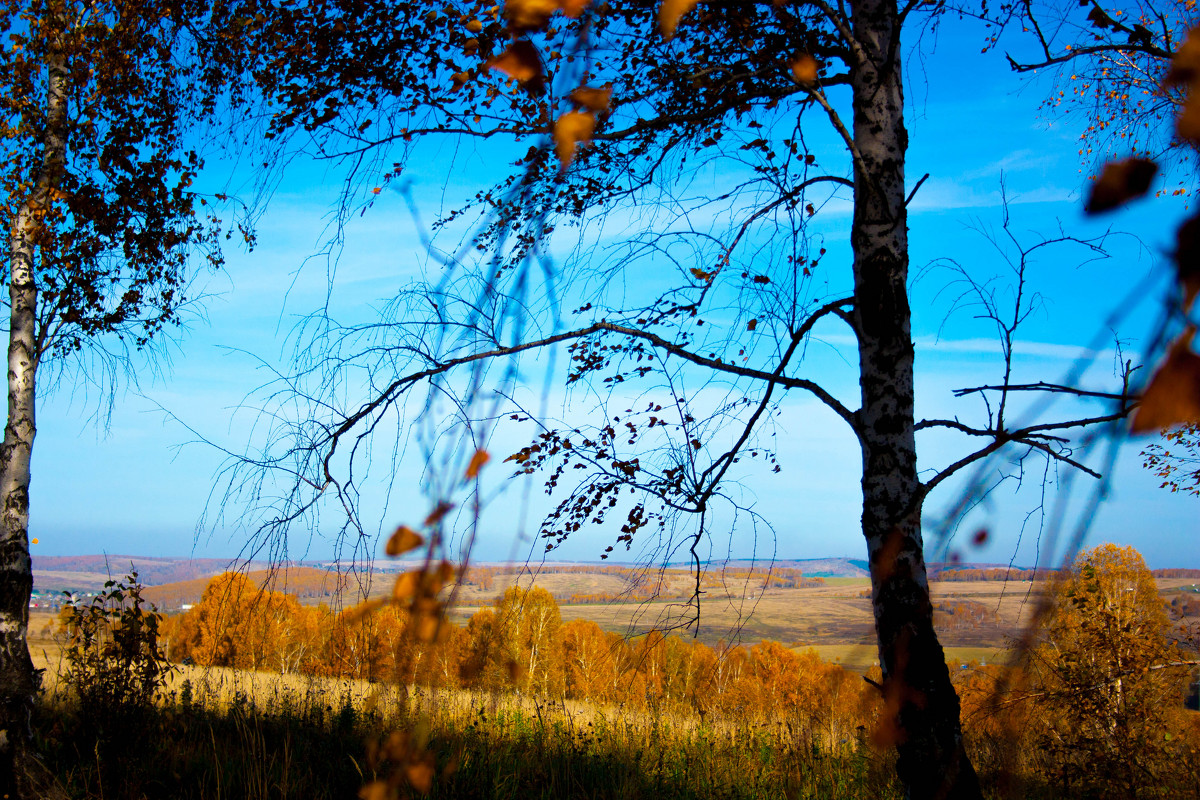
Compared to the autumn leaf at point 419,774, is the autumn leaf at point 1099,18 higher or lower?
higher

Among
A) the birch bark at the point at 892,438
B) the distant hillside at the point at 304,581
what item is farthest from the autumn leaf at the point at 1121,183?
the birch bark at the point at 892,438

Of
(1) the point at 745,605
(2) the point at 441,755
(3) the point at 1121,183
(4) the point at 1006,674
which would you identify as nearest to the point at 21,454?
(2) the point at 441,755

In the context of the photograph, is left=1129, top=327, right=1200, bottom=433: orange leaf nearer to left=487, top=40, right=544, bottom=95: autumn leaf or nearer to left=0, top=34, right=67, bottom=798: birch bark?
left=487, top=40, right=544, bottom=95: autumn leaf

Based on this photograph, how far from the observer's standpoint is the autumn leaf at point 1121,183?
1.76 feet

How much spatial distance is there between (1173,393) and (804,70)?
2.05 m

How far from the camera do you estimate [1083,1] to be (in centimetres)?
276

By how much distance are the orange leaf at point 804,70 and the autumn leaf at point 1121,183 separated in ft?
5.85

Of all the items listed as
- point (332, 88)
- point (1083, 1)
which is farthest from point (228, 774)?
point (1083, 1)

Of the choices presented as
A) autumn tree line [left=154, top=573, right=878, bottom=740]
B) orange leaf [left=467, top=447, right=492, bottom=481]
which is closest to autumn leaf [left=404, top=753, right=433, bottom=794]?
autumn tree line [left=154, top=573, right=878, bottom=740]

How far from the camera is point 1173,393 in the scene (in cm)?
44

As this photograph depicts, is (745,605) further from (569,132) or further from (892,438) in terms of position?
(569,132)

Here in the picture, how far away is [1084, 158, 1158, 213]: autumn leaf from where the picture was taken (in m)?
0.54

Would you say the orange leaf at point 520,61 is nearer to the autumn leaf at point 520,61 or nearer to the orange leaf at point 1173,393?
the autumn leaf at point 520,61

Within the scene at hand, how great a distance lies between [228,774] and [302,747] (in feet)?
2.66
